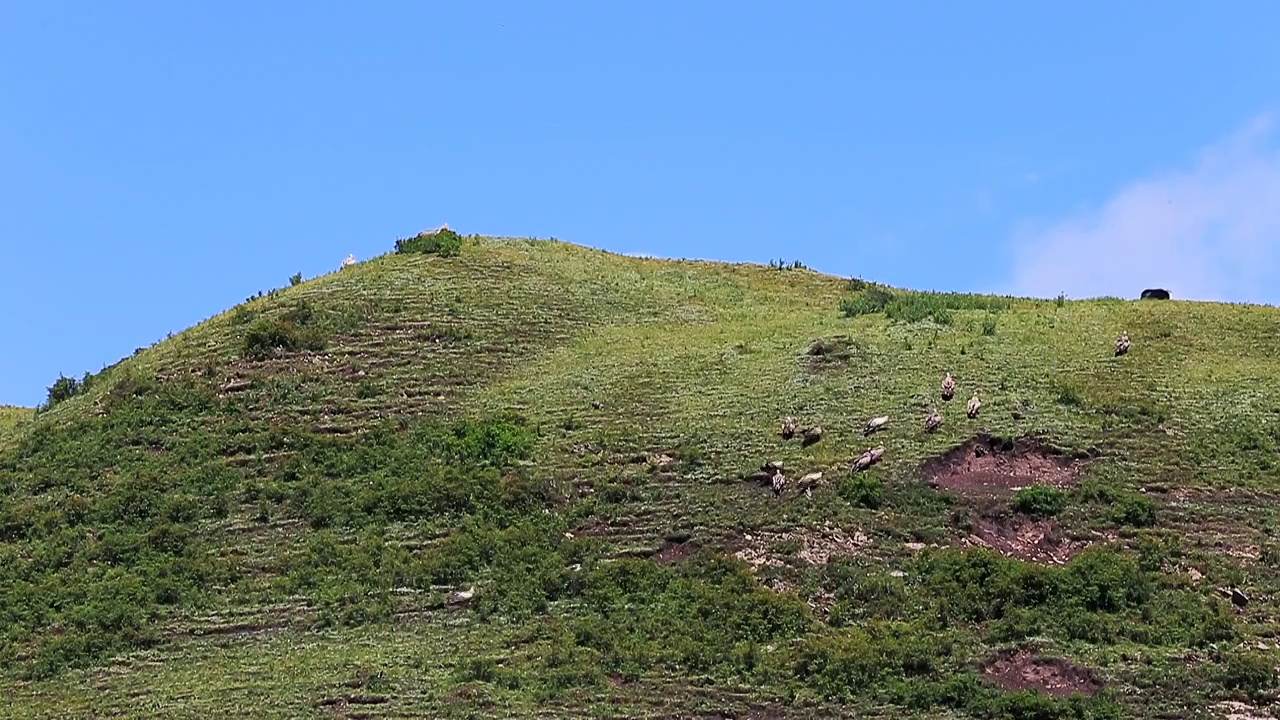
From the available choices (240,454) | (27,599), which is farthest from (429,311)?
(27,599)

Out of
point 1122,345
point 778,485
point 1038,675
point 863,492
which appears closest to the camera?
point 1038,675

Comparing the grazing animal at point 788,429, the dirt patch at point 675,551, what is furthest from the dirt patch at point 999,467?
the dirt patch at point 675,551

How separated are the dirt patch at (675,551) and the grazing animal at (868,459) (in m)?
3.88

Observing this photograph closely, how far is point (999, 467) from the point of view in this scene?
32562 millimetres

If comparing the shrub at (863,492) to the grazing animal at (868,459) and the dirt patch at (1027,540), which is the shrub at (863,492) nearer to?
the grazing animal at (868,459)

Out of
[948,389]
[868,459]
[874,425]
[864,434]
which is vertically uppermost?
[948,389]

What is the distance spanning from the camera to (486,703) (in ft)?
82.5

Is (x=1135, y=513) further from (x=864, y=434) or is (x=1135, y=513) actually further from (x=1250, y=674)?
(x=1250, y=674)

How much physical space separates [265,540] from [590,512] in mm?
6167

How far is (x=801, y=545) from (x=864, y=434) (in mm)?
4756

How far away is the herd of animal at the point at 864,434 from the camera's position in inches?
1253

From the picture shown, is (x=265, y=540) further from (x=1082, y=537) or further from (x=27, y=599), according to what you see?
(x=1082, y=537)

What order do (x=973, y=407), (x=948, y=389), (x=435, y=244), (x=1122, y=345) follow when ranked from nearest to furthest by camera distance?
(x=973, y=407) < (x=948, y=389) < (x=1122, y=345) < (x=435, y=244)

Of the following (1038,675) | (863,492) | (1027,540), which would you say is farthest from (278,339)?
(1038,675)
